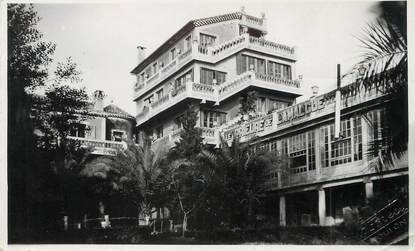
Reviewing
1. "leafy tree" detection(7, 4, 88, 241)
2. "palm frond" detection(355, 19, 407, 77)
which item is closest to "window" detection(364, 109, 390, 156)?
"palm frond" detection(355, 19, 407, 77)

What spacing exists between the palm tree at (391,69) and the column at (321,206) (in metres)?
1.28

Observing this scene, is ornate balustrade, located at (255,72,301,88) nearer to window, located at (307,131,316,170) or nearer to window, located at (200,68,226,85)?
window, located at (200,68,226,85)

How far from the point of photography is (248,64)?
40.8 feet

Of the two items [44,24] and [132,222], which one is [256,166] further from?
[44,24]

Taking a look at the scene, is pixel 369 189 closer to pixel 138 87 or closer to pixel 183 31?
pixel 183 31

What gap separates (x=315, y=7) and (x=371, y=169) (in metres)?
3.10

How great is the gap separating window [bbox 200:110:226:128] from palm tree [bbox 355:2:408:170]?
9.84 ft

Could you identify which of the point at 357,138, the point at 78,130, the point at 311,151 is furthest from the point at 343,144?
the point at 78,130

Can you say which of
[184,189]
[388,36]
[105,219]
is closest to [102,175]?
[105,219]

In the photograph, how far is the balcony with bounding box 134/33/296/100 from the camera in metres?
12.1

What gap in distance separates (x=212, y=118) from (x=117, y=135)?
2.04 metres

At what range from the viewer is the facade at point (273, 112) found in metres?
10.4

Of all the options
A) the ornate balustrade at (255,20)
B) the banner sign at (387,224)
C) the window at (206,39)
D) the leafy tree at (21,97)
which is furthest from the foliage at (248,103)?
the leafy tree at (21,97)

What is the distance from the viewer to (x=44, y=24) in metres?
11.1
